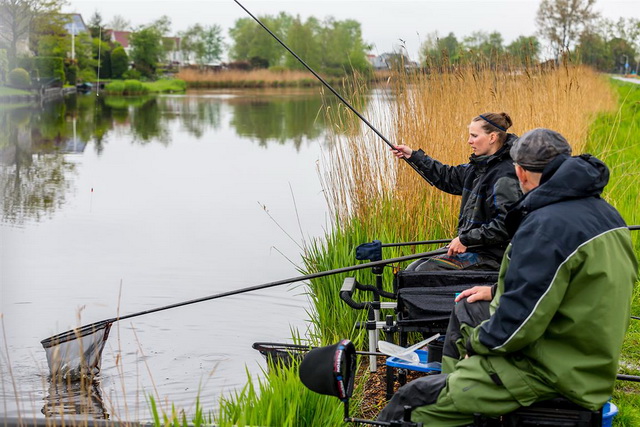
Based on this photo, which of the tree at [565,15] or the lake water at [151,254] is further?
the tree at [565,15]

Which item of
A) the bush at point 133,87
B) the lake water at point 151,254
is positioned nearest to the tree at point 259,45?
the bush at point 133,87

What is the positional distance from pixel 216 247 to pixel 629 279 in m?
8.51

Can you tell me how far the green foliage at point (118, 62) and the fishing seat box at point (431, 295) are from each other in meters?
57.3

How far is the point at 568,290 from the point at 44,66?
45.1m

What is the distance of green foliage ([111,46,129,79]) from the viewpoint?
59344 mm

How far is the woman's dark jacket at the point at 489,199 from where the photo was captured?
4512 millimetres

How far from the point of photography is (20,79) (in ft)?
134

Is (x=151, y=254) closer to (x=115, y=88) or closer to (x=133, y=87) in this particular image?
(x=115, y=88)

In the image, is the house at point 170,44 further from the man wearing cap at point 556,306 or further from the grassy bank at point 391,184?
the man wearing cap at point 556,306

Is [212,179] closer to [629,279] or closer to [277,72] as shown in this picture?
[629,279]

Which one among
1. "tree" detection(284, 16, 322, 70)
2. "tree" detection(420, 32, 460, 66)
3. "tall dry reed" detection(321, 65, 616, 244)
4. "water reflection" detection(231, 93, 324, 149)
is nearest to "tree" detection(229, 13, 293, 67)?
"tree" detection(284, 16, 322, 70)

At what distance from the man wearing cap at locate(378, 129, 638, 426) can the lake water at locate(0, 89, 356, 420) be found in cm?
137

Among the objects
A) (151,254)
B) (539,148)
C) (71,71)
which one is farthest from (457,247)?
(71,71)

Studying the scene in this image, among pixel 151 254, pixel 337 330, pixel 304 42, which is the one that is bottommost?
pixel 151 254
